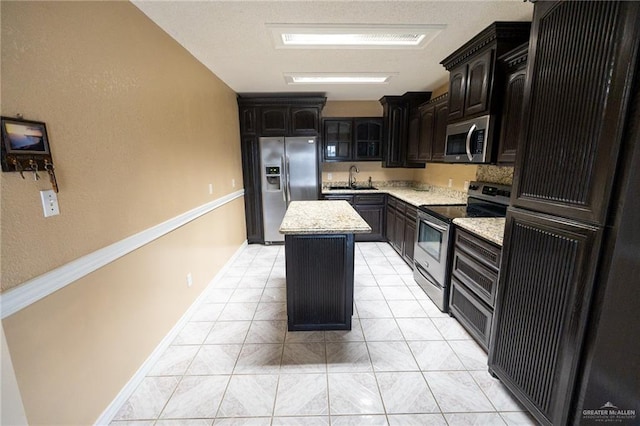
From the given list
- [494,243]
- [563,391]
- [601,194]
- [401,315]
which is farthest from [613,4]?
[401,315]

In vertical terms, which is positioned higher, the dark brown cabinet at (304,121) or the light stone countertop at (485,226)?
the dark brown cabinet at (304,121)

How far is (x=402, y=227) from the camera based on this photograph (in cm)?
374

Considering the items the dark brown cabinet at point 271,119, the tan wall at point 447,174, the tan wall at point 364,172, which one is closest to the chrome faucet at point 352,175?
the tan wall at point 364,172

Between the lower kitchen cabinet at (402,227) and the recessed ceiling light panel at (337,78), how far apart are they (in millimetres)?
1675

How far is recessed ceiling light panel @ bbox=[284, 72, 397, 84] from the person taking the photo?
3236 mm

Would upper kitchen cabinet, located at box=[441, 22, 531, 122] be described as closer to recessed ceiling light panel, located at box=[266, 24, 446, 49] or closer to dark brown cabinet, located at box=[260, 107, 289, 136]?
recessed ceiling light panel, located at box=[266, 24, 446, 49]

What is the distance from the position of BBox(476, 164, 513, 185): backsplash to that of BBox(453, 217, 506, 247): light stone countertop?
0.57 meters

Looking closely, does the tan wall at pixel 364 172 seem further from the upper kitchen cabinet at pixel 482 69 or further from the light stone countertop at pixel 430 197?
the upper kitchen cabinet at pixel 482 69

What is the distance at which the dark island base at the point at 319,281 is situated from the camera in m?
2.07

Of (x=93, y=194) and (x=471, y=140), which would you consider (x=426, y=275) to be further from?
(x=93, y=194)

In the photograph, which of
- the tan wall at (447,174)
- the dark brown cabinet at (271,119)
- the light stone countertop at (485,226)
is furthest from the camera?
the dark brown cabinet at (271,119)

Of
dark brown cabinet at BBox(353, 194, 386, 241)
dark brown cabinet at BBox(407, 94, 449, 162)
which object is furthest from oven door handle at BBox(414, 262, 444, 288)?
dark brown cabinet at BBox(353, 194, 386, 241)

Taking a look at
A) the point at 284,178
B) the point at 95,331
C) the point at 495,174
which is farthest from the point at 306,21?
the point at 284,178

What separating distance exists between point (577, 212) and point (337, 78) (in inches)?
119
